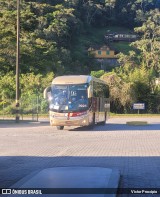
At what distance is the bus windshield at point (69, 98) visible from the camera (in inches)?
1134

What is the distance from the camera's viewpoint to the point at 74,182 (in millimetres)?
9938

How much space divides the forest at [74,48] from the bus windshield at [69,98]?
57.6 feet

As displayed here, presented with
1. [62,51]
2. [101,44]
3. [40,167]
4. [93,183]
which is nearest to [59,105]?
[40,167]

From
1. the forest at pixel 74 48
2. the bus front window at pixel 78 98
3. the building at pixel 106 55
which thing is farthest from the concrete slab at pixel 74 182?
the building at pixel 106 55

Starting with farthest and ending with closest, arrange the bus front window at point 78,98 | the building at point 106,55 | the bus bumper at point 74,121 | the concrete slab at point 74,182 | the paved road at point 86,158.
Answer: the building at point 106,55 → the bus front window at point 78,98 → the bus bumper at point 74,121 → the paved road at point 86,158 → the concrete slab at point 74,182

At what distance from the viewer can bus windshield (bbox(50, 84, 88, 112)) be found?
28.8 meters

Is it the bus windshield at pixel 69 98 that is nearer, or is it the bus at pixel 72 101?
the bus at pixel 72 101

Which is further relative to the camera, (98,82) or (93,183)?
(98,82)

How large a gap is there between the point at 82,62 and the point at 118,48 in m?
44.7

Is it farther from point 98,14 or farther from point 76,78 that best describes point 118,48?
point 76,78

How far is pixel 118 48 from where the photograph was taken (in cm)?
14538

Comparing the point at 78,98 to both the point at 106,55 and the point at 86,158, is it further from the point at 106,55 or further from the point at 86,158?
the point at 106,55

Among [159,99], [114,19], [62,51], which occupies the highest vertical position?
[114,19]

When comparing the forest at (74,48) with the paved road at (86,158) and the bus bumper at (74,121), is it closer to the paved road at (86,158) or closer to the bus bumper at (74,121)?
the bus bumper at (74,121)
